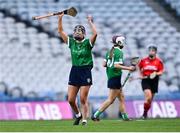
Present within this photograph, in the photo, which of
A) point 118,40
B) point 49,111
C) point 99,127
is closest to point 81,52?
point 99,127

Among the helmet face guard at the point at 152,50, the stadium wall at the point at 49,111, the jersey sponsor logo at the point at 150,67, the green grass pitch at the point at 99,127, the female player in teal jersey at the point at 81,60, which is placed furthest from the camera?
the stadium wall at the point at 49,111

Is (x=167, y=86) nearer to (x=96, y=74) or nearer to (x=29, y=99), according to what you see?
(x=96, y=74)

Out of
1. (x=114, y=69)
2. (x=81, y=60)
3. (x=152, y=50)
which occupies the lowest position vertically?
(x=114, y=69)

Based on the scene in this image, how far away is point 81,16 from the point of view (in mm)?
29703

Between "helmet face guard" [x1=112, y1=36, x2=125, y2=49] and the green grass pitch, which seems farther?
"helmet face guard" [x1=112, y1=36, x2=125, y2=49]

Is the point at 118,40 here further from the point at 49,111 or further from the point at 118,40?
the point at 49,111

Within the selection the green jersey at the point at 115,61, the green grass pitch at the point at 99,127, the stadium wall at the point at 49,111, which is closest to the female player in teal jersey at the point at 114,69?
the green jersey at the point at 115,61

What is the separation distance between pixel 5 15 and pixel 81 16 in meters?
3.00

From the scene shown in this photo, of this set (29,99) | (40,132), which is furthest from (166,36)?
(40,132)

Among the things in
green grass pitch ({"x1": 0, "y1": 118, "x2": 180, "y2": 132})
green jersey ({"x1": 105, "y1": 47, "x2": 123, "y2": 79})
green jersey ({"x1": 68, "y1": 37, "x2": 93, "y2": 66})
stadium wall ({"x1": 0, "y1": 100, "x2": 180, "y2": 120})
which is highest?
green jersey ({"x1": 68, "y1": 37, "x2": 93, "y2": 66})

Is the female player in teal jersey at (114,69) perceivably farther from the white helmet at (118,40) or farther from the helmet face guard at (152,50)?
the helmet face guard at (152,50)

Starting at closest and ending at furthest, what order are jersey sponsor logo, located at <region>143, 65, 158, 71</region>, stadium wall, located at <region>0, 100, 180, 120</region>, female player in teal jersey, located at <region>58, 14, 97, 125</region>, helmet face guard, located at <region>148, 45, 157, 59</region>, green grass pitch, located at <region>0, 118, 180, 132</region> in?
green grass pitch, located at <region>0, 118, 180, 132</region> → female player in teal jersey, located at <region>58, 14, 97, 125</region> → helmet face guard, located at <region>148, 45, 157, 59</region> → jersey sponsor logo, located at <region>143, 65, 158, 71</region> → stadium wall, located at <region>0, 100, 180, 120</region>

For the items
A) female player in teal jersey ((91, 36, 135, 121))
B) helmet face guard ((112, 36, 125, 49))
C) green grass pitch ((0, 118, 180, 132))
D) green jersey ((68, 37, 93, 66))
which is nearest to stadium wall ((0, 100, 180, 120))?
female player in teal jersey ((91, 36, 135, 121))

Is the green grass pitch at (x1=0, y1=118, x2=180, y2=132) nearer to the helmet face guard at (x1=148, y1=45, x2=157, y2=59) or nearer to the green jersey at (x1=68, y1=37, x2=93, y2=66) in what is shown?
the green jersey at (x1=68, y1=37, x2=93, y2=66)
